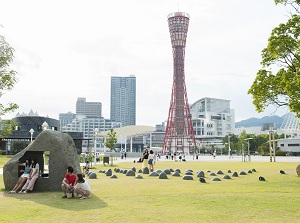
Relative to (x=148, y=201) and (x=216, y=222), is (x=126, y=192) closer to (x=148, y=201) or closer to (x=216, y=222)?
(x=148, y=201)

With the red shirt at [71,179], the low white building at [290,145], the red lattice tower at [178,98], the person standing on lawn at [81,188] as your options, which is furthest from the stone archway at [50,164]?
the low white building at [290,145]

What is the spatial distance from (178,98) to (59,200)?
81951mm

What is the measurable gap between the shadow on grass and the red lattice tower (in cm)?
7517

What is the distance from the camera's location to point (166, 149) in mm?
99688

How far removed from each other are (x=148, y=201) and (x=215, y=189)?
423 centimetres

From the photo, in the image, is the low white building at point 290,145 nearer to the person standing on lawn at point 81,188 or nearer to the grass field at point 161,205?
the grass field at point 161,205

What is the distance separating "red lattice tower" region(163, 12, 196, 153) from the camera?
85812mm

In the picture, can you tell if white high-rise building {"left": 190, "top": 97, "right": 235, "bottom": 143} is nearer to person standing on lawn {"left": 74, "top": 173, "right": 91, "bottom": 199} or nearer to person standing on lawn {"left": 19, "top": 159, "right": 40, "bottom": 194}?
person standing on lawn {"left": 19, "top": 159, "right": 40, "bottom": 194}

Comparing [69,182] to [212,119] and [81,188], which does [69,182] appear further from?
[212,119]

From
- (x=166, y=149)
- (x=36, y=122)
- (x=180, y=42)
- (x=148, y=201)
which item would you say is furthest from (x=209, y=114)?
(x=148, y=201)

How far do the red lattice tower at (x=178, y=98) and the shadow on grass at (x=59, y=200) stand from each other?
75170mm

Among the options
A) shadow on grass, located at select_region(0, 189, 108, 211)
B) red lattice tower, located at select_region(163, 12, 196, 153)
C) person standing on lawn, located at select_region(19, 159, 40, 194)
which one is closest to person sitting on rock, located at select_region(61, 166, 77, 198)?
shadow on grass, located at select_region(0, 189, 108, 211)

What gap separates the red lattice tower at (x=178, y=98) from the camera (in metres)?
85.8

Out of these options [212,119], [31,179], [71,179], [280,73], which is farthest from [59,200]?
[212,119]
